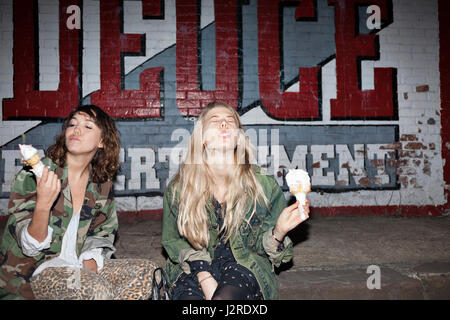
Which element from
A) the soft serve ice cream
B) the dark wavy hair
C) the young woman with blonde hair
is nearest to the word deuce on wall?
the dark wavy hair

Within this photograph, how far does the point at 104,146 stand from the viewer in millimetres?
2164

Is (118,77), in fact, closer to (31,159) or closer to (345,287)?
(31,159)

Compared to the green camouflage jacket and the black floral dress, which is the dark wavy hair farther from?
the black floral dress

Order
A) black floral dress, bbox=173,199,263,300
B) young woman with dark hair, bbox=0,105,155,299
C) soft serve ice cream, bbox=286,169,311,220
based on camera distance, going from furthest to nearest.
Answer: soft serve ice cream, bbox=286,169,311,220 < black floral dress, bbox=173,199,263,300 < young woman with dark hair, bbox=0,105,155,299

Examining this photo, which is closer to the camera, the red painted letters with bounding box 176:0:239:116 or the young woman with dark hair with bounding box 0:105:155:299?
the young woman with dark hair with bounding box 0:105:155:299

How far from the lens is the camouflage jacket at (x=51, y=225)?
166cm

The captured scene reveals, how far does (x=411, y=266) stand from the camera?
284 cm

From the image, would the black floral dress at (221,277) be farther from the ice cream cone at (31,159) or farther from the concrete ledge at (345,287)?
the ice cream cone at (31,159)

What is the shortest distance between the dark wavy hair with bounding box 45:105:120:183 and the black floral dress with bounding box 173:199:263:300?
94 centimetres

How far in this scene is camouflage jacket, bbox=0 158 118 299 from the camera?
1661mm

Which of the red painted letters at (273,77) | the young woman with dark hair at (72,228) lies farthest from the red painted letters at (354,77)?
the young woman with dark hair at (72,228)

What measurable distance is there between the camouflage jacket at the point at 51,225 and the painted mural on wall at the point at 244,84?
290 centimetres
